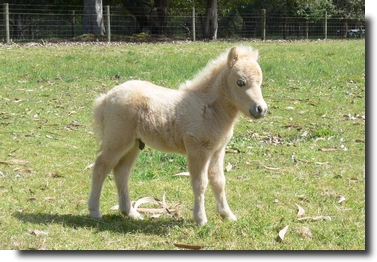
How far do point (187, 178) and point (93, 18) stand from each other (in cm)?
2526

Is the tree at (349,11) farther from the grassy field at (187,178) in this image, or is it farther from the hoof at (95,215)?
the hoof at (95,215)

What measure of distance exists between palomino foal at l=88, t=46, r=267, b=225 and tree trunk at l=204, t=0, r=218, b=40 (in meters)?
28.3

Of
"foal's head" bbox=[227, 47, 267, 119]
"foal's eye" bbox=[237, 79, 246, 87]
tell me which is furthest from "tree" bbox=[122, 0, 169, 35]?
"foal's eye" bbox=[237, 79, 246, 87]

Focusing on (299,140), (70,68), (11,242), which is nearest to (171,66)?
(70,68)

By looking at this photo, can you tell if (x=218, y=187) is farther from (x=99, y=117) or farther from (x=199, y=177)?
(x=99, y=117)

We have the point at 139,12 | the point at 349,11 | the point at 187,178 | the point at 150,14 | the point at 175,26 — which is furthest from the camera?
the point at 349,11

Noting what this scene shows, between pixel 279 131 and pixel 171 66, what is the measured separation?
8240 millimetres

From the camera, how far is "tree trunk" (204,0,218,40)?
114 feet

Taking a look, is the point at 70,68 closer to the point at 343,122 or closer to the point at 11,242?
the point at 343,122

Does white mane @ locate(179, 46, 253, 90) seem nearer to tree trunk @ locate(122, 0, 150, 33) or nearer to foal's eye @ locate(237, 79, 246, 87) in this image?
foal's eye @ locate(237, 79, 246, 87)

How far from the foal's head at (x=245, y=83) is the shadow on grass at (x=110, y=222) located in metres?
1.44

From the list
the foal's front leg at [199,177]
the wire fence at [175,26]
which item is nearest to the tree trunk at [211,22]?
the wire fence at [175,26]

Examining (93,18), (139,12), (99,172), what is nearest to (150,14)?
(139,12)

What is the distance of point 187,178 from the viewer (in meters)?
8.34
